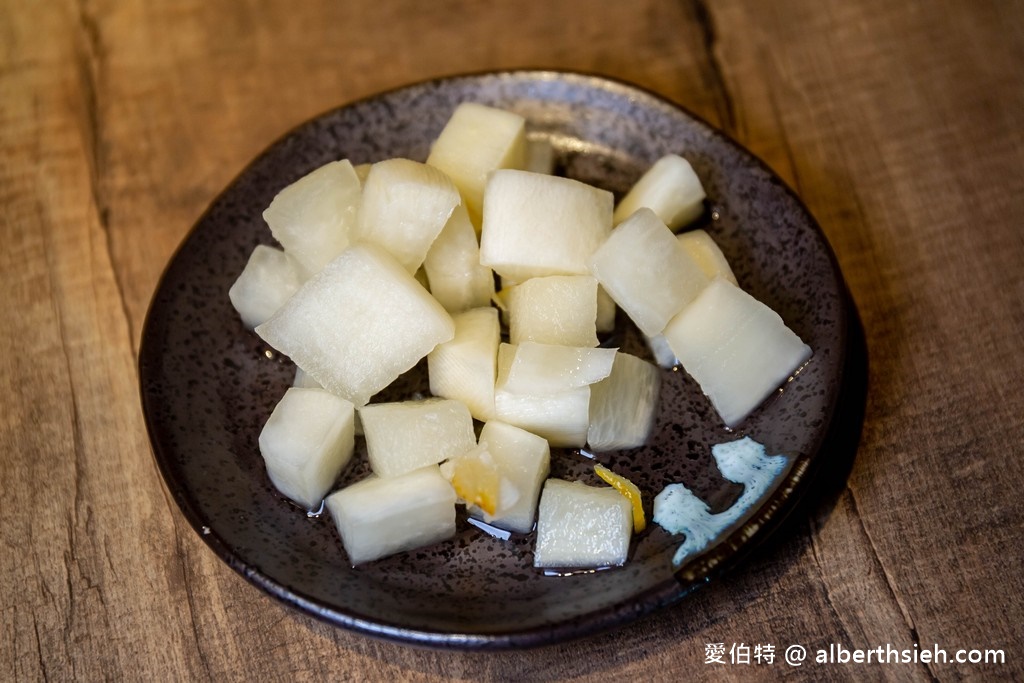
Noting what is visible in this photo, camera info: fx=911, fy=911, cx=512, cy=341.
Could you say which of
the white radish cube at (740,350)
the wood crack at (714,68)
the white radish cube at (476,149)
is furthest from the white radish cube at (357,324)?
the wood crack at (714,68)

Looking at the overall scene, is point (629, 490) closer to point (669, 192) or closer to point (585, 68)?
point (669, 192)

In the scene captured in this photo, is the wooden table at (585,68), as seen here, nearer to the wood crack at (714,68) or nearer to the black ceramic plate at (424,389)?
the wood crack at (714,68)

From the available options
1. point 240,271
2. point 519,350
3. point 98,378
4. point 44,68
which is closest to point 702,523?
→ point 519,350

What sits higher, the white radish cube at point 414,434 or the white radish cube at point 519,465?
the white radish cube at point 414,434

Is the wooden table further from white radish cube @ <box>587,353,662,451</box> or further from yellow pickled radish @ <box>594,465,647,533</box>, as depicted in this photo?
white radish cube @ <box>587,353,662,451</box>

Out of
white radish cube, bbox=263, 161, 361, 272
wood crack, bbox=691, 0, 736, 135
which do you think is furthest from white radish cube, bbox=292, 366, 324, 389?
wood crack, bbox=691, 0, 736, 135

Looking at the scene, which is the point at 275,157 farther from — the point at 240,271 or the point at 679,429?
the point at 679,429

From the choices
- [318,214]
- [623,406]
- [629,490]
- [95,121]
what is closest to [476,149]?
[318,214]
